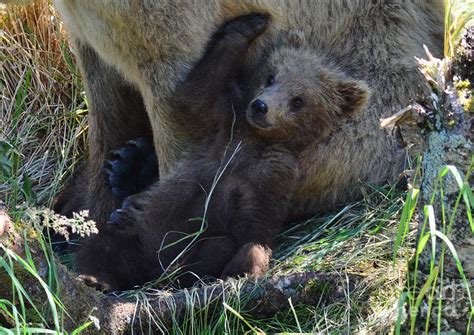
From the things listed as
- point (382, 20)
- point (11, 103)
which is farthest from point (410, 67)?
point (11, 103)

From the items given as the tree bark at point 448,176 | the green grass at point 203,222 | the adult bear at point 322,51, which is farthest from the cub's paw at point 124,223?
the tree bark at point 448,176

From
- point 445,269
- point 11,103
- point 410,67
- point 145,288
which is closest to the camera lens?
point 445,269

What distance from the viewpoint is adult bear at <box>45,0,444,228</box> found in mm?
4941

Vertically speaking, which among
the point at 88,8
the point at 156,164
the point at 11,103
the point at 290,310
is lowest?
the point at 290,310

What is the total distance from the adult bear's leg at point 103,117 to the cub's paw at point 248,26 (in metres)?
0.77

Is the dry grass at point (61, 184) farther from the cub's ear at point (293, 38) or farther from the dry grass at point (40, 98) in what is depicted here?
the cub's ear at point (293, 38)

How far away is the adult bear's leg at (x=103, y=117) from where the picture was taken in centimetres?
555

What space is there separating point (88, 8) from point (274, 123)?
1.15m

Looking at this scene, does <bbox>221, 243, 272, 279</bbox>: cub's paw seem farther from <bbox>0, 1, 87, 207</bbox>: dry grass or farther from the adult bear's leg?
<bbox>0, 1, 87, 207</bbox>: dry grass

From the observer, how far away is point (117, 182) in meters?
5.52

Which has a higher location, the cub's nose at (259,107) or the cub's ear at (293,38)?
the cub's ear at (293,38)

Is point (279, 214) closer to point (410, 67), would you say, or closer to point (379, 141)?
point (379, 141)

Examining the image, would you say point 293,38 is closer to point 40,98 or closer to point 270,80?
point 270,80

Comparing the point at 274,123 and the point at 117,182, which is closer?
the point at 274,123
